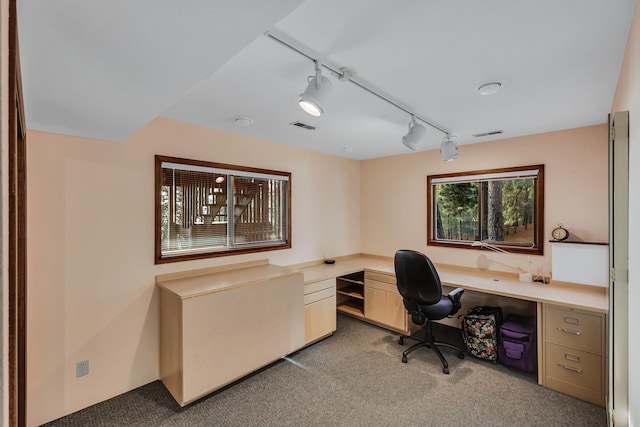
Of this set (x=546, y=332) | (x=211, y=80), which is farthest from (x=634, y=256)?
(x=211, y=80)

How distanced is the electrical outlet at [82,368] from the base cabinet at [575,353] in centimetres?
372

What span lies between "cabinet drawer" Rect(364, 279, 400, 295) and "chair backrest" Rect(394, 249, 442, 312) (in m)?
0.52

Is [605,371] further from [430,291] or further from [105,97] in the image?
[105,97]

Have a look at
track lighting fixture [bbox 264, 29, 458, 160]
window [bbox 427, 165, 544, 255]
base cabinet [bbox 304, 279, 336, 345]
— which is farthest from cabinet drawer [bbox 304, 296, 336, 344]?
track lighting fixture [bbox 264, 29, 458, 160]

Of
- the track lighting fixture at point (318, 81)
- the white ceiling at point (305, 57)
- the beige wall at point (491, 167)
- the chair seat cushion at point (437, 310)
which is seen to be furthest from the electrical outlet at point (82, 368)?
the beige wall at point (491, 167)

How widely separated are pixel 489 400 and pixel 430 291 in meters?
0.92

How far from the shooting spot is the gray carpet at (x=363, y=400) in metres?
2.18

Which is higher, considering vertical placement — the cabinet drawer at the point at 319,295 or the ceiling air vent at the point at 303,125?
the ceiling air vent at the point at 303,125

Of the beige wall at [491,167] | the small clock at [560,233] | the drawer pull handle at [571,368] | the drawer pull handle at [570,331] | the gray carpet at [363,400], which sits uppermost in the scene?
the beige wall at [491,167]

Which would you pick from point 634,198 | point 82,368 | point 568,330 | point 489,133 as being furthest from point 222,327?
point 489,133

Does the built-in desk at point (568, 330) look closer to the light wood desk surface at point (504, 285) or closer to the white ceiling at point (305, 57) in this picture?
the light wood desk surface at point (504, 285)

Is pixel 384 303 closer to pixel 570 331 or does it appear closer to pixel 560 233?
pixel 570 331

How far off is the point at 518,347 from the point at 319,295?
1.95 m

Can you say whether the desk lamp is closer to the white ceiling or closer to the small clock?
the small clock
